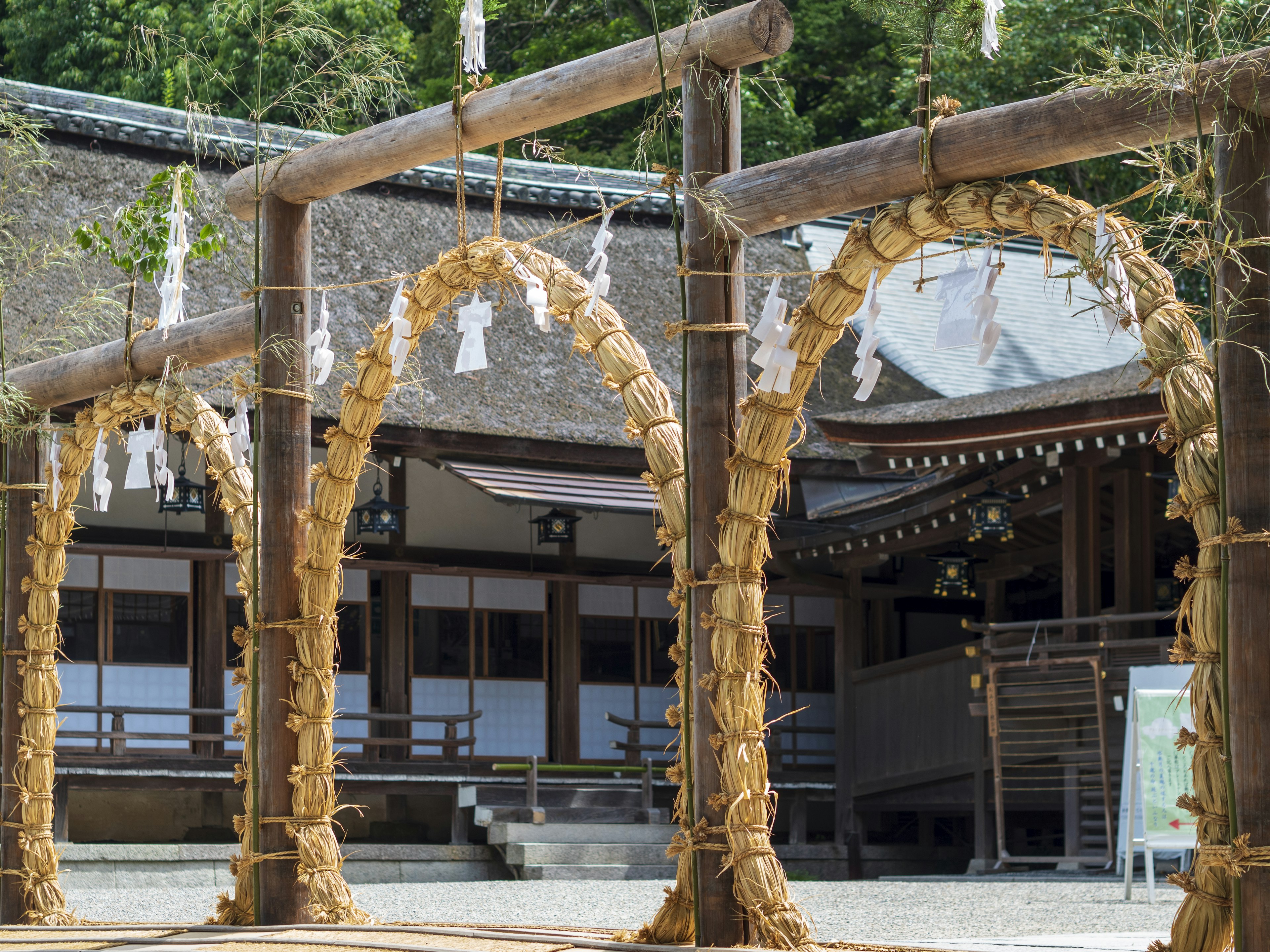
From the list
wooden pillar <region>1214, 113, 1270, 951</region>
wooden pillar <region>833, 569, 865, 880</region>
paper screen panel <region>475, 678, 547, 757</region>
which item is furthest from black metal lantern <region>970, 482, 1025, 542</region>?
wooden pillar <region>1214, 113, 1270, 951</region>

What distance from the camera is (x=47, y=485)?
23.1ft

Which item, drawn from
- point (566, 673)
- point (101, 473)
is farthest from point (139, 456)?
point (566, 673)

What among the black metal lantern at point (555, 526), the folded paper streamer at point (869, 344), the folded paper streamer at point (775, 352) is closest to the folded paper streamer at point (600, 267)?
the folded paper streamer at point (775, 352)

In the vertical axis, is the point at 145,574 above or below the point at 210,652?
above

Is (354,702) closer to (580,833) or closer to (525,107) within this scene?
(580,833)

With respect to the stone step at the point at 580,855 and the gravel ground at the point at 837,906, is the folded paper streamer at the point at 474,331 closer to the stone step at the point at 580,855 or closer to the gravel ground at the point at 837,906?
A: the gravel ground at the point at 837,906

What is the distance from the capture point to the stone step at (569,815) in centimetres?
1144

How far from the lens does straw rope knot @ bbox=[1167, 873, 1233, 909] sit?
343 centimetres

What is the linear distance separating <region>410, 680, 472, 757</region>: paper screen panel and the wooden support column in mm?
1497

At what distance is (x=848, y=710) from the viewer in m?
13.2

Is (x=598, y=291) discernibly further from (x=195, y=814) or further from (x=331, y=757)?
(x=195, y=814)

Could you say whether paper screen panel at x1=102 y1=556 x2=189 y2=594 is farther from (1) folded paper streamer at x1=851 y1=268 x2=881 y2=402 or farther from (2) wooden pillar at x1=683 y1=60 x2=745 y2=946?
(1) folded paper streamer at x1=851 y1=268 x2=881 y2=402

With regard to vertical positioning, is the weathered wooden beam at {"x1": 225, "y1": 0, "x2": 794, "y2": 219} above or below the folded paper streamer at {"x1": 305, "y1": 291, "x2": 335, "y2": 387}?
above

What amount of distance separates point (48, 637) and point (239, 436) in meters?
1.50
